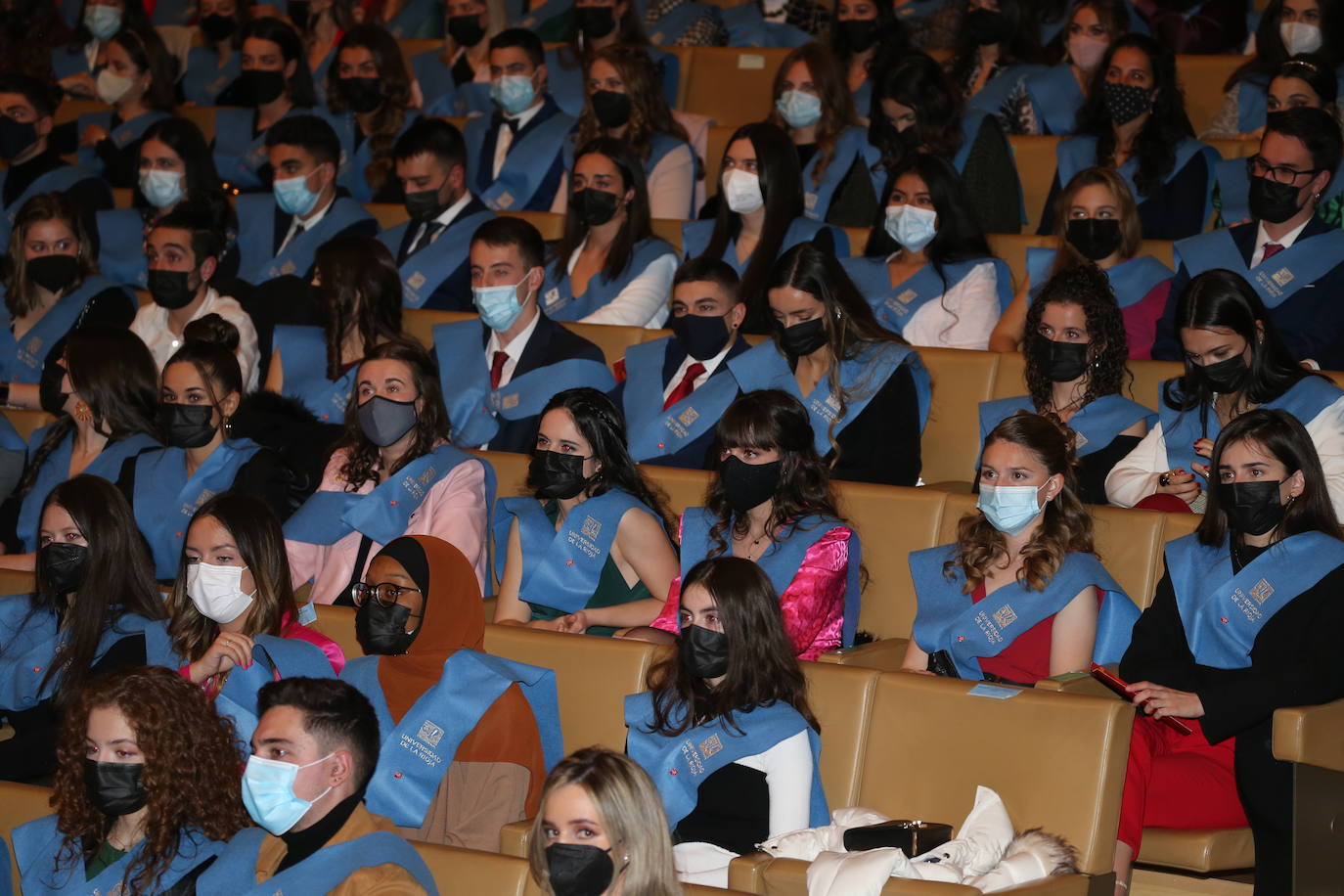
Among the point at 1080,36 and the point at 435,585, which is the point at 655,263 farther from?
the point at 435,585

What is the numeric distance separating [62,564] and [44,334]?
82.0 inches

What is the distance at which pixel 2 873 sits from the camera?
349 cm

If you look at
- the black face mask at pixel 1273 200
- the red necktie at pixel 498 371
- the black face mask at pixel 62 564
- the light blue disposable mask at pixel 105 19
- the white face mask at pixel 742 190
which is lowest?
the black face mask at pixel 62 564

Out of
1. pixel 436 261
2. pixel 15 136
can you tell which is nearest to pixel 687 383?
pixel 436 261

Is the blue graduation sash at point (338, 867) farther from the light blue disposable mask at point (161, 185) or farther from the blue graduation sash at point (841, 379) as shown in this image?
the light blue disposable mask at point (161, 185)

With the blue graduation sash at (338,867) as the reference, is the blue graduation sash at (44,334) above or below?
above

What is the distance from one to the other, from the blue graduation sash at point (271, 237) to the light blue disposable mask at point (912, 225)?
202 cm

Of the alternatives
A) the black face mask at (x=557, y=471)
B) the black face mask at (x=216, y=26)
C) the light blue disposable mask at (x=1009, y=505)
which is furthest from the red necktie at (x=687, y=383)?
the black face mask at (x=216, y=26)

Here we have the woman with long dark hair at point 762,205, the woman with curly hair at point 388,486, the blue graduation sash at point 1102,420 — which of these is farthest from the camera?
the woman with long dark hair at point 762,205

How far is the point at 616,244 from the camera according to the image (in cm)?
586

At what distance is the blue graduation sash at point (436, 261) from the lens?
20.1 ft

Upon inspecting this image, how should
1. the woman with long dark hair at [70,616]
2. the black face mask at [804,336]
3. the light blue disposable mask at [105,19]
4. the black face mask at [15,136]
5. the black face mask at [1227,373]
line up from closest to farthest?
the woman with long dark hair at [70,616], the black face mask at [1227,373], the black face mask at [804,336], the black face mask at [15,136], the light blue disposable mask at [105,19]

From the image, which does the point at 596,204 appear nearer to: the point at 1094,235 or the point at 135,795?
the point at 1094,235

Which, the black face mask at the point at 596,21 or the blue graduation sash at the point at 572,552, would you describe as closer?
the blue graduation sash at the point at 572,552
